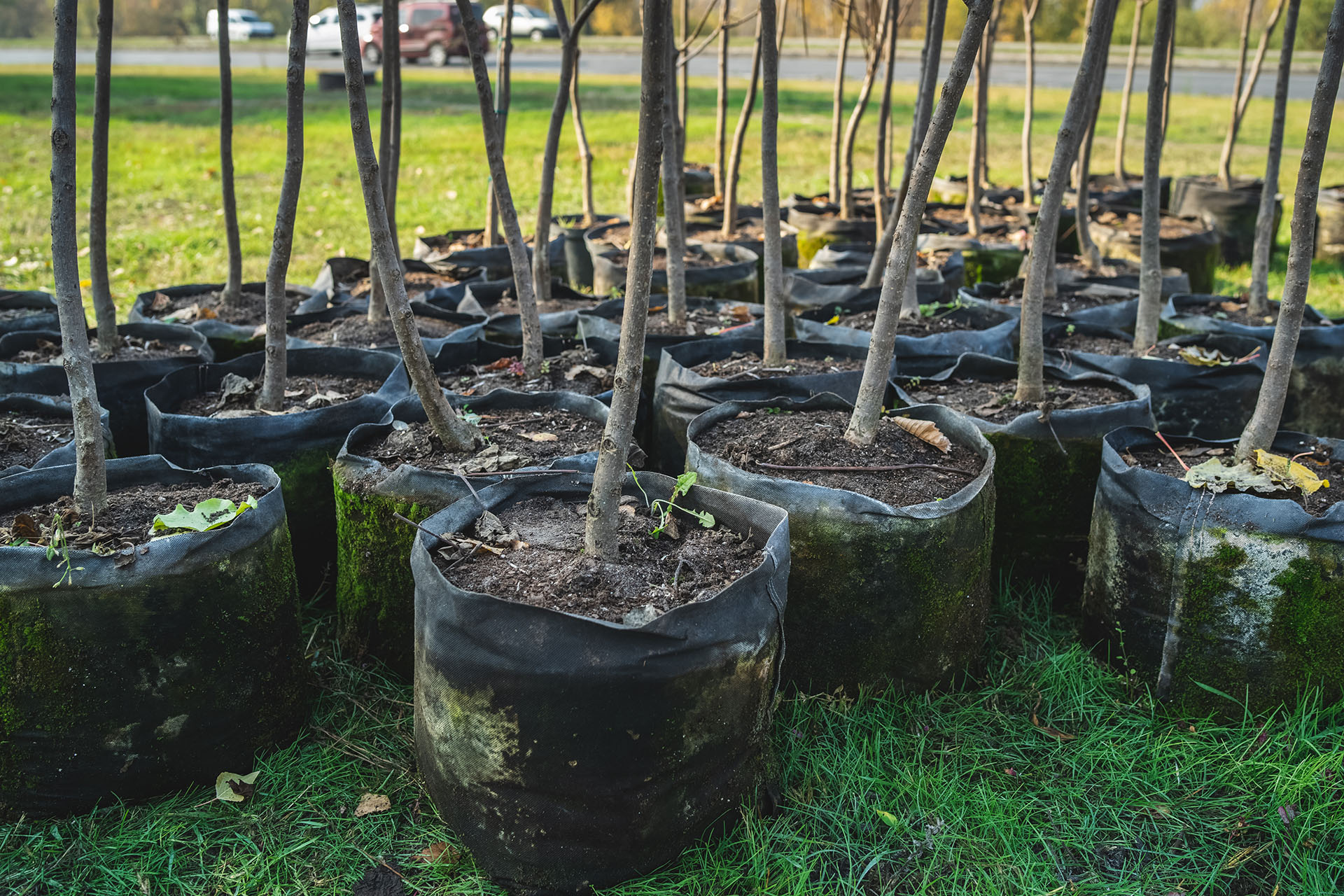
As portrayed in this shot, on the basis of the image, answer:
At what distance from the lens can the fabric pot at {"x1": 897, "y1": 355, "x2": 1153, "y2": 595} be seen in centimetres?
257

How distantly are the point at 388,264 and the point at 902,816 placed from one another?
67.5 inches

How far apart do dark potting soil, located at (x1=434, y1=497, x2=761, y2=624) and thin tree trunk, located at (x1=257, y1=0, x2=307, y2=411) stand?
1.02 m

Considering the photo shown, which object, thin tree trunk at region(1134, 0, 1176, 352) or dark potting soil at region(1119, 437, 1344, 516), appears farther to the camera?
thin tree trunk at region(1134, 0, 1176, 352)

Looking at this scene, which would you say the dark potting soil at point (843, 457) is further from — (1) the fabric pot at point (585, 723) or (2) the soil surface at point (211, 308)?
(2) the soil surface at point (211, 308)

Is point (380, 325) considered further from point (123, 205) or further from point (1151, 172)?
point (123, 205)

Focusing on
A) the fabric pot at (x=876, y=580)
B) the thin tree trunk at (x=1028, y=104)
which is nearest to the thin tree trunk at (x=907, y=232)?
the fabric pot at (x=876, y=580)

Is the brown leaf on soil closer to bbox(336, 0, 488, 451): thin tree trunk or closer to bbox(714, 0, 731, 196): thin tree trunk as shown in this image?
bbox(336, 0, 488, 451): thin tree trunk

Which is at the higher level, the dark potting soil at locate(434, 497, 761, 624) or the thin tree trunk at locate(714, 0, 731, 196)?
the thin tree trunk at locate(714, 0, 731, 196)

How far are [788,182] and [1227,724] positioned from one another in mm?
8797

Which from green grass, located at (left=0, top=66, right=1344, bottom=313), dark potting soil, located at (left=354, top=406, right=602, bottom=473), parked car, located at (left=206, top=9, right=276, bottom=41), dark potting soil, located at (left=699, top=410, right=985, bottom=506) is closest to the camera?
dark potting soil, located at (left=699, top=410, right=985, bottom=506)

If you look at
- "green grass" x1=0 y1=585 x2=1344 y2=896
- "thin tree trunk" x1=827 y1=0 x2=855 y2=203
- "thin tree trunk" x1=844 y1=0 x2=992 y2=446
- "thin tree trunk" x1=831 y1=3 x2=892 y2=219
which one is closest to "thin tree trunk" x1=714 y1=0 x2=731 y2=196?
"thin tree trunk" x1=827 y1=0 x2=855 y2=203

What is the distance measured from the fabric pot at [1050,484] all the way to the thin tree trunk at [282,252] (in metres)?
1.94

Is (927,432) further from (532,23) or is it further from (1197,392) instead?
(532,23)

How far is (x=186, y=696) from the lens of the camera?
1898 millimetres
